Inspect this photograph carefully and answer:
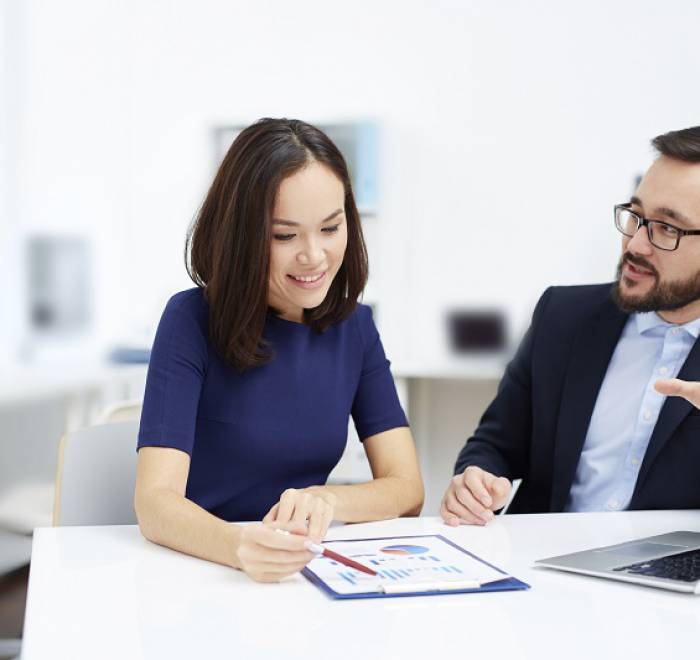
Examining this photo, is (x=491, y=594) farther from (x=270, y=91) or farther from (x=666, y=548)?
(x=270, y=91)

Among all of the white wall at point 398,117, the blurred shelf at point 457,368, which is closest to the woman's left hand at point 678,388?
the blurred shelf at point 457,368

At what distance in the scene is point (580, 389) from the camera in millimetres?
1802

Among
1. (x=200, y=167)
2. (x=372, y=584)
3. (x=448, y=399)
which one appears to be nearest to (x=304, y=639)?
(x=372, y=584)

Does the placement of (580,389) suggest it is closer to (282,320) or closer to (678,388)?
(678,388)

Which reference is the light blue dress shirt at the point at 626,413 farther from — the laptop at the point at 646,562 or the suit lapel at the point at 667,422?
the laptop at the point at 646,562

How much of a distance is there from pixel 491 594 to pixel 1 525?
1.98 meters

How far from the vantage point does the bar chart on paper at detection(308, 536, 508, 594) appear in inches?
42.6

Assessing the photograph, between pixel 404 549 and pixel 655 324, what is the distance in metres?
0.82

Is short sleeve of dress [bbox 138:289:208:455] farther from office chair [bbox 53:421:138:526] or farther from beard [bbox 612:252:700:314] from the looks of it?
beard [bbox 612:252:700:314]

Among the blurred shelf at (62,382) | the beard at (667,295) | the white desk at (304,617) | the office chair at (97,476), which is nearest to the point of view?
the white desk at (304,617)

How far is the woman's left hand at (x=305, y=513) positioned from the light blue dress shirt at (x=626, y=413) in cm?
74

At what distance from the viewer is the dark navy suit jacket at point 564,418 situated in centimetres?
166

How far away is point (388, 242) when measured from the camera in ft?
14.6

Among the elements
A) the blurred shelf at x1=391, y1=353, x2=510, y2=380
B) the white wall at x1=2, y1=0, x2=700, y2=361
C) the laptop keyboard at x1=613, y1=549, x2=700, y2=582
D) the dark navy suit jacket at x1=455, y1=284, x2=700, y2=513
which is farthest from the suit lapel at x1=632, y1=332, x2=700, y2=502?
the white wall at x1=2, y1=0, x2=700, y2=361
